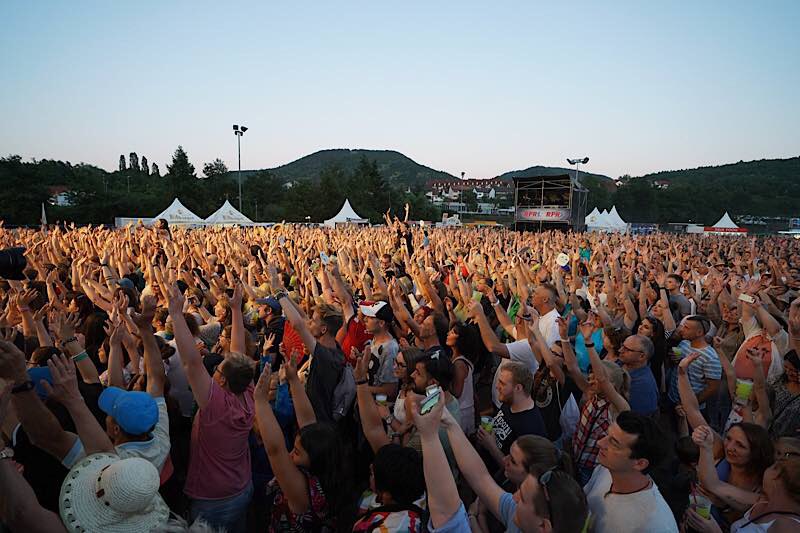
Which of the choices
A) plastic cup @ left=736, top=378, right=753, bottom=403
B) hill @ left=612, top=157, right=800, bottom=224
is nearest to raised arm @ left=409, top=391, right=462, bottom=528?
plastic cup @ left=736, top=378, right=753, bottom=403

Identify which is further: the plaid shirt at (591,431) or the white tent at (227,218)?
the white tent at (227,218)

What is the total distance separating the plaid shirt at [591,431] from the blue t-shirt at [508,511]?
3.46ft

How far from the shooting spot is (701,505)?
7.88ft

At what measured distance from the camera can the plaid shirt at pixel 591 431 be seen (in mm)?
3096

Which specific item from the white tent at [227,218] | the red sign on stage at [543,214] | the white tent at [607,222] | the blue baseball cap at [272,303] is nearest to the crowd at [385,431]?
the blue baseball cap at [272,303]

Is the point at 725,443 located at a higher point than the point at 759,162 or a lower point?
lower

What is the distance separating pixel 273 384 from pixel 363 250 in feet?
27.6

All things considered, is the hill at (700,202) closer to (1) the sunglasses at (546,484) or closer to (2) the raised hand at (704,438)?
(2) the raised hand at (704,438)

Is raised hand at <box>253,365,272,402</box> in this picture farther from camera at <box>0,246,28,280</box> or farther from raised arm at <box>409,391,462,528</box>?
camera at <box>0,246,28,280</box>

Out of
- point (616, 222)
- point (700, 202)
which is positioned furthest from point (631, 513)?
point (700, 202)

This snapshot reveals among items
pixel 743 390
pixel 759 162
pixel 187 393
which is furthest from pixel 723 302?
pixel 759 162

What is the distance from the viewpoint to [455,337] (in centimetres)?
383

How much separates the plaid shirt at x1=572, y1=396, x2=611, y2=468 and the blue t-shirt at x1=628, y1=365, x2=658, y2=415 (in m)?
0.75

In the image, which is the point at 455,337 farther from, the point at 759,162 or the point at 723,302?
the point at 759,162
